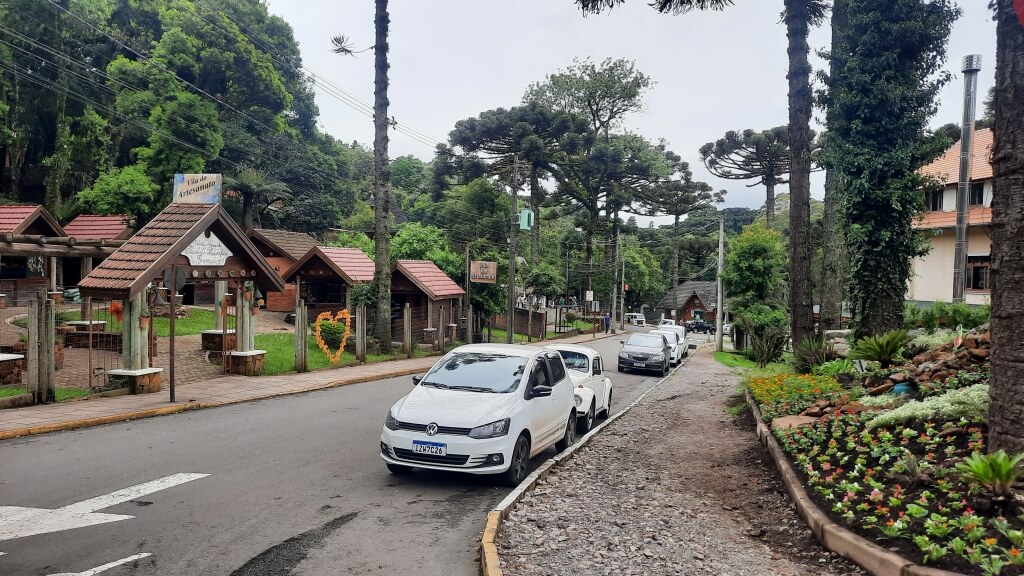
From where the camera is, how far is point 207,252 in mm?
15867

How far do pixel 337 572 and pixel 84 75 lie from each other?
1749 inches

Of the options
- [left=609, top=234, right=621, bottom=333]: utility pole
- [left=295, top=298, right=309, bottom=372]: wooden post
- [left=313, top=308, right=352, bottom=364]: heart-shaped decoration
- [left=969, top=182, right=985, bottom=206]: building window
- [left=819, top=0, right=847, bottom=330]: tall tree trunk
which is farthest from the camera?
[left=609, top=234, right=621, bottom=333]: utility pole

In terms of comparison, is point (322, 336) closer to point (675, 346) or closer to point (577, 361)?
point (577, 361)

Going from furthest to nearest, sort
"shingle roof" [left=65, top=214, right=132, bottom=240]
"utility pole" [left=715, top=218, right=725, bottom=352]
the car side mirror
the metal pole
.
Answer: "utility pole" [left=715, top=218, right=725, bottom=352] → "shingle roof" [left=65, top=214, right=132, bottom=240] → the metal pole → the car side mirror

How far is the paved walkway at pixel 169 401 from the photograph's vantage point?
1108 centimetres

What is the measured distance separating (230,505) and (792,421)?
24.2 ft

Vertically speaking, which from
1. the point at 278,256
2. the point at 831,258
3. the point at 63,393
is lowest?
the point at 63,393

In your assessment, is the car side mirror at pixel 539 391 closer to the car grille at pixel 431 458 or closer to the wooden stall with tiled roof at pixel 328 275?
the car grille at pixel 431 458

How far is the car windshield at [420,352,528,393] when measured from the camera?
29.4ft

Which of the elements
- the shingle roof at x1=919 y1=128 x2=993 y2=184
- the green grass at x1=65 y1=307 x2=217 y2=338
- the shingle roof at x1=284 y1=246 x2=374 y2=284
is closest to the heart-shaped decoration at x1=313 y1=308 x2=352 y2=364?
the green grass at x1=65 y1=307 x2=217 y2=338

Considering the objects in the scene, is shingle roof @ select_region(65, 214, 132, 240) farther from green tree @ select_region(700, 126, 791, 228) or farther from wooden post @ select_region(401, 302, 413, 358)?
green tree @ select_region(700, 126, 791, 228)

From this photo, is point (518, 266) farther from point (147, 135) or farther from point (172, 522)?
point (172, 522)

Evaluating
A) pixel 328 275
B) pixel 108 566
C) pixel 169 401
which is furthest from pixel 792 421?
pixel 328 275

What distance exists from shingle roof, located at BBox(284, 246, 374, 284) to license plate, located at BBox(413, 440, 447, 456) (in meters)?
22.6
